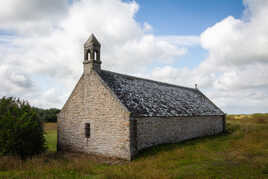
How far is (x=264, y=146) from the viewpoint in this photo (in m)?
19.3

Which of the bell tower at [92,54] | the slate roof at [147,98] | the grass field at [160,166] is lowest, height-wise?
the grass field at [160,166]

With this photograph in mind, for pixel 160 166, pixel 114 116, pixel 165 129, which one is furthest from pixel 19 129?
pixel 165 129

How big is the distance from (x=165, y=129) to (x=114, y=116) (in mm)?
5571

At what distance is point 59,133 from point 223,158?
15105 mm

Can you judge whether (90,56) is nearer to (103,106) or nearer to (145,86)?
(103,106)

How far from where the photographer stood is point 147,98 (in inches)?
813

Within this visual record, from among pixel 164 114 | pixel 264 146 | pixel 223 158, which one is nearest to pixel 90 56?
pixel 164 114

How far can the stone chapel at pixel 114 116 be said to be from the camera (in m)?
16.3

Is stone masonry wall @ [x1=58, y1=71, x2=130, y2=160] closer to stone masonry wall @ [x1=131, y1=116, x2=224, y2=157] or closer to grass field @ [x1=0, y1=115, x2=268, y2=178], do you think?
stone masonry wall @ [x1=131, y1=116, x2=224, y2=157]

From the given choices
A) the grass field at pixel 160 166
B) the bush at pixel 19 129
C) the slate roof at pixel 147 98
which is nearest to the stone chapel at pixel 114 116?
the slate roof at pixel 147 98

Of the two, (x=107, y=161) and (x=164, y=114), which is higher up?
(x=164, y=114)

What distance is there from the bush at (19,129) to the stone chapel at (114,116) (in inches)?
131

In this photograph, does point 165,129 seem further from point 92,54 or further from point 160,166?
point 92,54

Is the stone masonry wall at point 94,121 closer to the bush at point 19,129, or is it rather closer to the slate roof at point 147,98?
the slate roof at point 147,98
